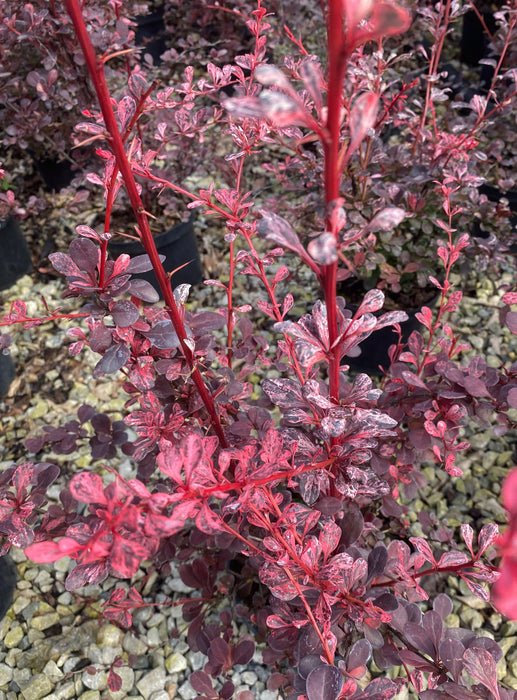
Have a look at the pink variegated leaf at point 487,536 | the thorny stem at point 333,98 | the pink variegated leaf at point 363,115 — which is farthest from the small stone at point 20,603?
the pink variegated leaf at point 363,115

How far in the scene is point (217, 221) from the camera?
2.84 meters

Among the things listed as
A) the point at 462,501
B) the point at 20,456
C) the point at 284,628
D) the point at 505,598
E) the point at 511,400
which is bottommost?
the point at 462,501

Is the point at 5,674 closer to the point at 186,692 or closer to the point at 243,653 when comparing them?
the point at 186,692

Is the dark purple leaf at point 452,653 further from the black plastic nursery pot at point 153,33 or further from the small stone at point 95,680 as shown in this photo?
the black plastic nursery pot at point 153,33

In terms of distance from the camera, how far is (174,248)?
7.63ft

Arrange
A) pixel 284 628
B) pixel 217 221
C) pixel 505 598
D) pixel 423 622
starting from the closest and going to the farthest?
pixel 505 598 → pixel 423 622 → pixel 284 628 → pixel 217 221

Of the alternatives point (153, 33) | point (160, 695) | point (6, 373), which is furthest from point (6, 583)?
point (153, 33)

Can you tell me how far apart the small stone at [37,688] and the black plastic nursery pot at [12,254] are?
1.80 meters

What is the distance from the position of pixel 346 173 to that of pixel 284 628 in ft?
4.54

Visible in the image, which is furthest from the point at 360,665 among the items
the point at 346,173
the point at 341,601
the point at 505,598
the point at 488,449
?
the point at 346,173

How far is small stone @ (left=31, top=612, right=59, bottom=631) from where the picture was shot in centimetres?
156

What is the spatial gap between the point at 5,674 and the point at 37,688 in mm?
116

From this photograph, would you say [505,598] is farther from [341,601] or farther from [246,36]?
[246,36]

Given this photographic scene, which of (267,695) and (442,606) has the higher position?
(442,606)
